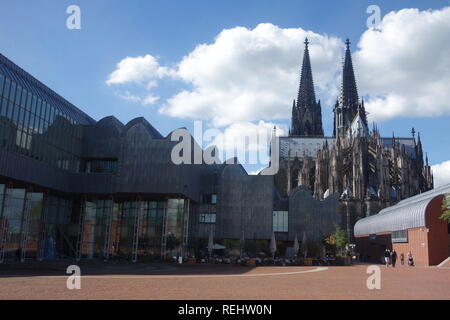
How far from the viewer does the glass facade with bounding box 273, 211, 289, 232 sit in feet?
189

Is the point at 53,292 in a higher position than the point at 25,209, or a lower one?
lower

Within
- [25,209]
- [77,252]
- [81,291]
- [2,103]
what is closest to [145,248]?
[77,252]

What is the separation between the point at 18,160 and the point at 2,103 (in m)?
4.80

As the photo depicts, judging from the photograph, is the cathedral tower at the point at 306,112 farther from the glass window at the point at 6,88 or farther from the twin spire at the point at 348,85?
the glass window at the point at 6,88

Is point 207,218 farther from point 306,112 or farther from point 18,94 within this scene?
point 306,112

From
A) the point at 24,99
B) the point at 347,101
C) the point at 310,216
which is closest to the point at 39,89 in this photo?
the point at 24,99

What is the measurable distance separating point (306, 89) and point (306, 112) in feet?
24.2

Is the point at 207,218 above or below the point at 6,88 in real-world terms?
below

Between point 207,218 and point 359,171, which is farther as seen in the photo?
point 359,171

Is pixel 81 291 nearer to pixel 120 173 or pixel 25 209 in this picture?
pixel 25 209

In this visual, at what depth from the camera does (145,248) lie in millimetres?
45719

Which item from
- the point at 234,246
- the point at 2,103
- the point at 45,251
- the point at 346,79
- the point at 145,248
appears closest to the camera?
the point at 2,103

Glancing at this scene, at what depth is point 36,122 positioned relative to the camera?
39.0m

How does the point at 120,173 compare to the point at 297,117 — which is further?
the point at 297,117
